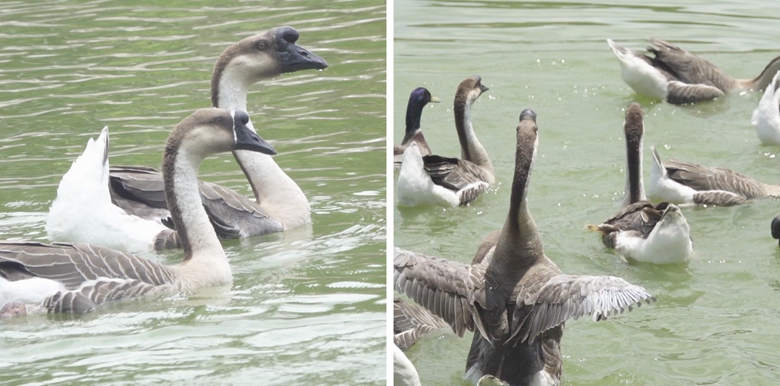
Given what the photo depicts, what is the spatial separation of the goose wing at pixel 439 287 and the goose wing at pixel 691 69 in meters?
6.72

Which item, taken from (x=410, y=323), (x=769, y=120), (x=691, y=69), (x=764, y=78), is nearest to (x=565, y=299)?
(x=410, y=323)

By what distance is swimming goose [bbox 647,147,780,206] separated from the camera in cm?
910

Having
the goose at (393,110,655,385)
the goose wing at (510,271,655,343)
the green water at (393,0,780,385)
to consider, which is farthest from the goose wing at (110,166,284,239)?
the goose wing at (510,271,655,343)

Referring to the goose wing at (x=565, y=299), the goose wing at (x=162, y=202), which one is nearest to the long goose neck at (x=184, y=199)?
the goose wing at (x=162, y=202)

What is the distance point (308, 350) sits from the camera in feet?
17.8

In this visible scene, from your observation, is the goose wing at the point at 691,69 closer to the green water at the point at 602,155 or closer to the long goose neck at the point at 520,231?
the green water at the point at 602,155

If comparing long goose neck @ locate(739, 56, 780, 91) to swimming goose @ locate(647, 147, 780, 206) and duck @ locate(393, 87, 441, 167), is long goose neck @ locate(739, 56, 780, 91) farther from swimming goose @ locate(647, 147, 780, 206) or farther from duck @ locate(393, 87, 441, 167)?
duck @ locate(393, 87, 441, 167)

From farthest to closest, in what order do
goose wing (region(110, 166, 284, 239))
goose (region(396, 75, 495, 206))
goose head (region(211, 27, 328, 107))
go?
goose (region(396, 75, 495, 206)) < goose head (region(211, 27, 328, 107)) < goose wing (region(110, 166, 284, 239))

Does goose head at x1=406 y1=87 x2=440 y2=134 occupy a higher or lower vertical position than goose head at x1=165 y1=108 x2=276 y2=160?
lower

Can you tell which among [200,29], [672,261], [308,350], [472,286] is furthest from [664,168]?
[200,29]

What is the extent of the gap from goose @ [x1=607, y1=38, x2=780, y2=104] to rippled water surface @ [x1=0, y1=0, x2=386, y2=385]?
86.9 inches

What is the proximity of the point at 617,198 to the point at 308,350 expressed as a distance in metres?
4.34

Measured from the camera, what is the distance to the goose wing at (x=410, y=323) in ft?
21.2

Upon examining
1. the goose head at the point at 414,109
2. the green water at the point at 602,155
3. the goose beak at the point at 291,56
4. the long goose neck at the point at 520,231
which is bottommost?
the green water at the point at 602,155
